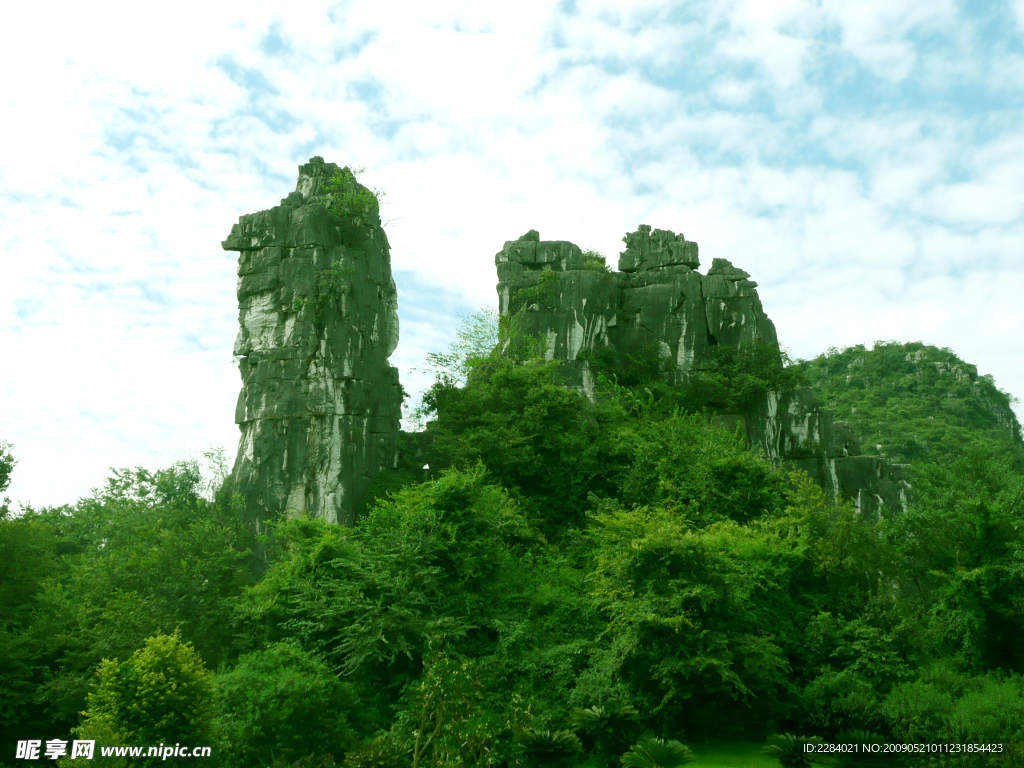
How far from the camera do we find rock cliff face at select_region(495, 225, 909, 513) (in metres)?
34.7

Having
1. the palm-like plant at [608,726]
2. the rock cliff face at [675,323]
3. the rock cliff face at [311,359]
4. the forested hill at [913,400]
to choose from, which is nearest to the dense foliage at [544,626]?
the palm-like plant at [608,726]

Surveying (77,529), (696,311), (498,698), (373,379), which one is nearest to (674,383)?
(696,311)

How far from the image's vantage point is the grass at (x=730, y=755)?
16812 millimetres

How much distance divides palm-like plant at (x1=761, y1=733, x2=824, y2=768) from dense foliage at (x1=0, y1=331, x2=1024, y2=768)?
0.15 ft

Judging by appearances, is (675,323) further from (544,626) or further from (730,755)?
(730,755)

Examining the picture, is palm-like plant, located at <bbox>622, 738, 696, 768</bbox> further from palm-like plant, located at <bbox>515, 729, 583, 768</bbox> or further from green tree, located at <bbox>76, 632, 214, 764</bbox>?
green tree, located at <bbox>76, 632, 214, 764</bbox>

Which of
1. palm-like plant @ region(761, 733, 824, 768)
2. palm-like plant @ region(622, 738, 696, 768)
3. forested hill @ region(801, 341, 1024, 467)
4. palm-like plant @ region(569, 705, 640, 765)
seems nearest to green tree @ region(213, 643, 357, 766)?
palm-like plant @ region(569, 705, 640, 765)

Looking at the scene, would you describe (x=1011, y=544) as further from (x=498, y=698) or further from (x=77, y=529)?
(x=77, y=529)

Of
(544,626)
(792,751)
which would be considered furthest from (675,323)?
(792,751)

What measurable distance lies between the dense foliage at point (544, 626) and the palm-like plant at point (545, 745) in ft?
0.15

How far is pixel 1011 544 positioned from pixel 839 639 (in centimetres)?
470

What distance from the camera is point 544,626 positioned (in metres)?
21.1

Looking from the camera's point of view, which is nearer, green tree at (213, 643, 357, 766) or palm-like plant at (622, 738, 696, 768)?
palm-like plant at (622, 738, 696, 768)

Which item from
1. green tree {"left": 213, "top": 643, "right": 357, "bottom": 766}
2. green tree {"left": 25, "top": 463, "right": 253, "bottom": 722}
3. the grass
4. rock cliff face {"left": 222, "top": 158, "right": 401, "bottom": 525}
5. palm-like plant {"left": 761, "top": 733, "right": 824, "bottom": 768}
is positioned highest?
rock cliff face {"left": 222, "top": 158, "right": 401, "bottom": 525}
